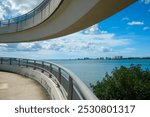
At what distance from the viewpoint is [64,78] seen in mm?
8281

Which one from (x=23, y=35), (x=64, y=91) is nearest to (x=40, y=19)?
(x=23, y=35)

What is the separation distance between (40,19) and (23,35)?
28.7ft

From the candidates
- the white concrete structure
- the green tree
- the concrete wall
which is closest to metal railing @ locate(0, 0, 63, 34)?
the white concrete structure

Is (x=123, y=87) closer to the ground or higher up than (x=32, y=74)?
closer to the ground

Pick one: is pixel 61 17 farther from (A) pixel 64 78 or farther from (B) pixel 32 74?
(A) pixel 64 78

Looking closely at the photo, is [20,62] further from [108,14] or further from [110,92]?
[108,14]

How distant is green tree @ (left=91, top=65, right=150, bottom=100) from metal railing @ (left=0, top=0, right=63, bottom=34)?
8470 mm

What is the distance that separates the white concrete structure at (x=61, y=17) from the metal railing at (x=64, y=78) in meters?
2.41

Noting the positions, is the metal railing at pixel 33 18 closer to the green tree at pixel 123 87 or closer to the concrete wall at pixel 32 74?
the concrete wall at pixel 32 74

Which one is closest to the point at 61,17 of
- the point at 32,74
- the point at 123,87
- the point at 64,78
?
the point at 32,74

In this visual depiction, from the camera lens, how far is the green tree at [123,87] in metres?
22.8

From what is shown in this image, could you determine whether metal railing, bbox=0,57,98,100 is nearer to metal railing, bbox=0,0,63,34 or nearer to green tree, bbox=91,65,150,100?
metal railing, bbox=0,0,63,34

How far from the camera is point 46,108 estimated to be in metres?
5.48

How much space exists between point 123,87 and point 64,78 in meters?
15.5
